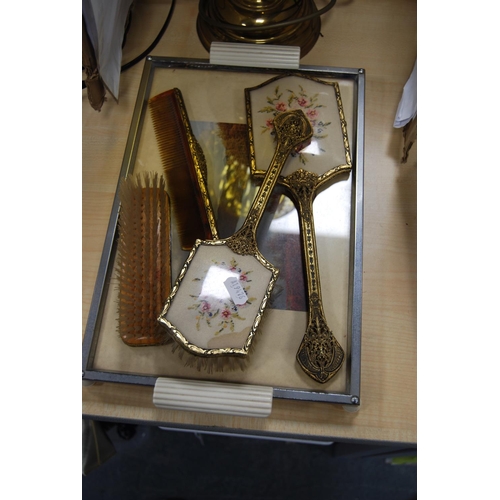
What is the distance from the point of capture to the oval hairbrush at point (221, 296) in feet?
1.56

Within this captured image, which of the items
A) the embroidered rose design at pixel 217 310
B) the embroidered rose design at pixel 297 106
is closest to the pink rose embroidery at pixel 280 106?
the embroidered rose design at pixel 297 106

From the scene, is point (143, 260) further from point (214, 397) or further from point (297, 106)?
point (297, 106)

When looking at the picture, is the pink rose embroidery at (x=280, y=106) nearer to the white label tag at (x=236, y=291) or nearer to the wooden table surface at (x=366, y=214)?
the wooden table surface at (x=366, y=214)

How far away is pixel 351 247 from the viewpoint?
1.88 ft

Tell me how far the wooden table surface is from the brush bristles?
7 centimetres

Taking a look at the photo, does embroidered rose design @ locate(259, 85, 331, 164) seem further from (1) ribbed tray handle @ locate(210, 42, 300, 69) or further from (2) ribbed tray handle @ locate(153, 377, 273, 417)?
(2) ribbed tray handle @ locate(153, 377, 273, 417)

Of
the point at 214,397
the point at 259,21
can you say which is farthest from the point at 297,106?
the point at 214,397

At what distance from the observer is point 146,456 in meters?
0.88

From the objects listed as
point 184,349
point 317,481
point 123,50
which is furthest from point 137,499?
point 123,50

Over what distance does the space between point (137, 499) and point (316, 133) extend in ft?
2.41

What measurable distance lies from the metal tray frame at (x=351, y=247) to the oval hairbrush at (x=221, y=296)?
80 millimetres

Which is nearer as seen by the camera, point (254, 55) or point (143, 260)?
point (143, 260)

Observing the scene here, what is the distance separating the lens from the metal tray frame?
507mm

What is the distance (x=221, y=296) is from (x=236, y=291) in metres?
0.02
